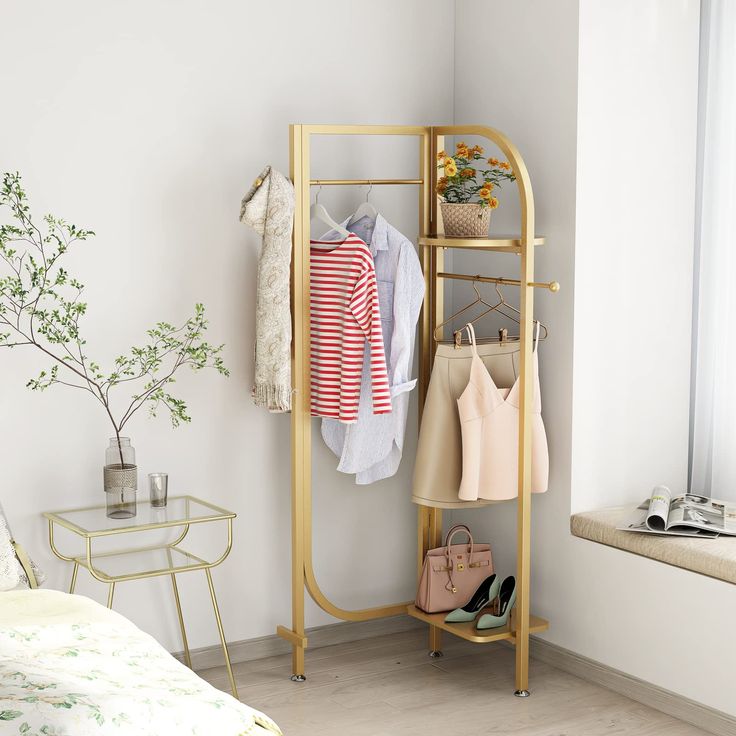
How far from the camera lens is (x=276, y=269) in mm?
3197

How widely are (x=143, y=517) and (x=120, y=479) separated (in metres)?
0.13

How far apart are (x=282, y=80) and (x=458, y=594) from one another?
179 centimetres

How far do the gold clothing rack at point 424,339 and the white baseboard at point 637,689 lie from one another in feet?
0.56

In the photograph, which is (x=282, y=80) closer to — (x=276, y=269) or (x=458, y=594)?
(x=276, y=269)

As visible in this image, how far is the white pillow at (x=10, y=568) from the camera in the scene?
8.95 feet

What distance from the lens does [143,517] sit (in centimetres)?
305

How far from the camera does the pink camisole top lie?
3289mm

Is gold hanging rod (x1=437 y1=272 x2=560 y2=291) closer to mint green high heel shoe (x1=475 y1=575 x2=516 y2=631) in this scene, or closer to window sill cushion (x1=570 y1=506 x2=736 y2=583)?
window sill cushion (x1=570 y1=506 x2=736 y2=583)

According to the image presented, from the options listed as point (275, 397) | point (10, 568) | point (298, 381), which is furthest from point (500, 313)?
point (10, 568)

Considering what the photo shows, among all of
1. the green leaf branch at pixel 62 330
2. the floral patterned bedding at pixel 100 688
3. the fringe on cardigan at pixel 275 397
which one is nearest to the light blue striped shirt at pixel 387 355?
the fringe on cardigan at pixel 275 397

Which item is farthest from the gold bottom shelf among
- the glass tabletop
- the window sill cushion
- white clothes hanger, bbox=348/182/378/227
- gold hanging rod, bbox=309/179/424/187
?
gold hanging rod, bbox=309/179/424/187

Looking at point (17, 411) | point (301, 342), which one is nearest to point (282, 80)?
point (301, 342)

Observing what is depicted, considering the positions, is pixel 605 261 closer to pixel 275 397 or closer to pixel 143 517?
pixel 275 397

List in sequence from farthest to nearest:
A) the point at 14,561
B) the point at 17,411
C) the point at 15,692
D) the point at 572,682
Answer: the point at 572,682, the point at 17,411, the point at 14,561, the point at 15,692
